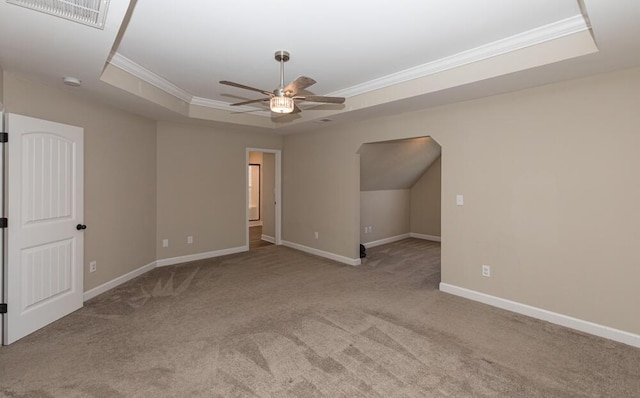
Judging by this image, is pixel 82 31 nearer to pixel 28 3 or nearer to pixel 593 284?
pixel 28 3

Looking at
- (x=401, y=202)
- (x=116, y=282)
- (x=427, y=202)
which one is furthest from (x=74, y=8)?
(x=427, y=202)

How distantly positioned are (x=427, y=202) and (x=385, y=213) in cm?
113

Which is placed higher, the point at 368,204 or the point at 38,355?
the point at 368,204

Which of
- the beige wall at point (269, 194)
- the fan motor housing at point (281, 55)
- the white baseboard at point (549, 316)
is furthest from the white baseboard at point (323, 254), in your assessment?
the fan motor housing at point (281, 55)

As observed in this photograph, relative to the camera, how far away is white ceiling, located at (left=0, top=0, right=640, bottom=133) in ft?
7.11

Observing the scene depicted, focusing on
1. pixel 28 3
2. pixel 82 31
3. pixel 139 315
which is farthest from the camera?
pixel 139 315

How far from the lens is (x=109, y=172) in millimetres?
3910

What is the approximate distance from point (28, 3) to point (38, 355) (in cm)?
252

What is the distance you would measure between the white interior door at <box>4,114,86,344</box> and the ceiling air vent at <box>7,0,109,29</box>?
1356 mm

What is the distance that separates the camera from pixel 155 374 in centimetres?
223

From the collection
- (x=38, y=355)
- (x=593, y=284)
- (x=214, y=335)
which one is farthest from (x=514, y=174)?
(x=38, y=355)

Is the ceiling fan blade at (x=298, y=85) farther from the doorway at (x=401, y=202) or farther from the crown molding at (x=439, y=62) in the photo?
the doorway at (x=401, y=202)

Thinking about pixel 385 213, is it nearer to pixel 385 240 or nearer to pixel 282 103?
pixel 385 240

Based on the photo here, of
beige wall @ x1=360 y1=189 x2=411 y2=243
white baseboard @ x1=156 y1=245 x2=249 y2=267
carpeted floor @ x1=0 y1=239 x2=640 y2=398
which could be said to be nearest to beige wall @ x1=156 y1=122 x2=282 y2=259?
white baseboard @ x1=156 y1=245 x2=249 y2=267
